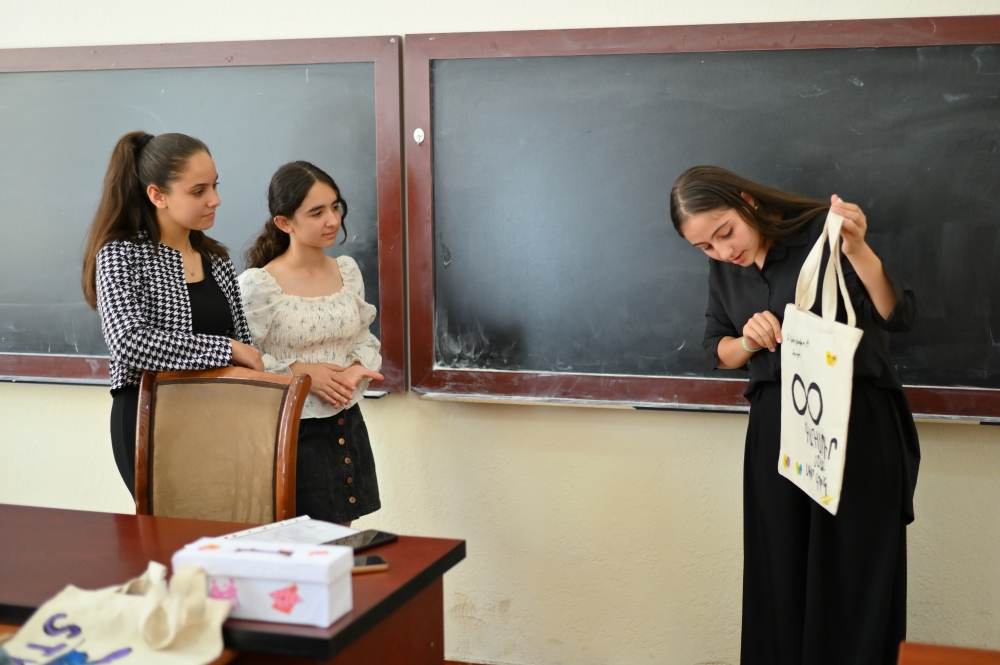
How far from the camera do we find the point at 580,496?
2637 millimetres

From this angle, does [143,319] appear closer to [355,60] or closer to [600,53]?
[355,60]

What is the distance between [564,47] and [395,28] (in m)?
0.53

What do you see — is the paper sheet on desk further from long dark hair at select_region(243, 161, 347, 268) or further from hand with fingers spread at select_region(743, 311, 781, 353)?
long dark hair at select_region(243, 161, 347, 268)

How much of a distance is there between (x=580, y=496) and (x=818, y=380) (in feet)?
3.78

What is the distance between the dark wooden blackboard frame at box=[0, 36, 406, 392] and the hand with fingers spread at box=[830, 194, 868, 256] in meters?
1.39

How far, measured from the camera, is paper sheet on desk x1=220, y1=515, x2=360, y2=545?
1.24m

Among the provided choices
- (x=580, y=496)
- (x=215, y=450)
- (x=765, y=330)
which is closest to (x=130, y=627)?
(x=215, y=450)

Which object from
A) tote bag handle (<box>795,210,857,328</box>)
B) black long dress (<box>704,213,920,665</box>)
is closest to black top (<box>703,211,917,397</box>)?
black long dress (<box>704,213,920,665</box>)

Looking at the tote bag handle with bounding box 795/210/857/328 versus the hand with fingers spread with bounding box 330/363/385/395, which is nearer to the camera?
the tote bag handle with bounding box 795/210/857/328

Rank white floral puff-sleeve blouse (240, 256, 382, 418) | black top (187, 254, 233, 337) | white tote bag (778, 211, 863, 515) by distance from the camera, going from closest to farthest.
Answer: white tote bag (778, 211, 863, 515)
black top (187, 254, 233, 337)
white floral puff-sleeve blouse (240, 256, 382, 418)

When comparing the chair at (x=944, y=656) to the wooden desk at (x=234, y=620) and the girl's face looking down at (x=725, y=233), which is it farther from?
the girl's face looking down at (x=725, y=233)

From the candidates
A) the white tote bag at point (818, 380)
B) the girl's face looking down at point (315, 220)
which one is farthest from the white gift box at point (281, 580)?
the girl's face looking down at point (315, 220)

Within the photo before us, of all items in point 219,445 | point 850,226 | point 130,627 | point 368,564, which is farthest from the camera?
point 219,445

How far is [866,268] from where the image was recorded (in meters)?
1.67
